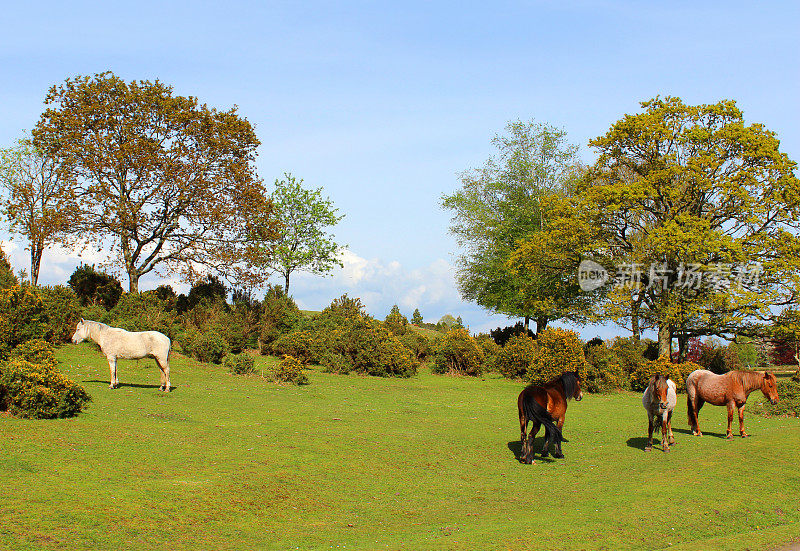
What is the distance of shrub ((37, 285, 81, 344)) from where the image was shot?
25109mm

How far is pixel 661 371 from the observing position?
92.3 ft

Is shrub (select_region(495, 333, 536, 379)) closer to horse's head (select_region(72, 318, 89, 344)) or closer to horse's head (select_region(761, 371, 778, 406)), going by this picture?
horse's head (select_region(761, 371, 778, 406))

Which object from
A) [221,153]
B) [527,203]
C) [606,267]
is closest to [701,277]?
[606,267]

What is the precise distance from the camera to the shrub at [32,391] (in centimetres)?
1291

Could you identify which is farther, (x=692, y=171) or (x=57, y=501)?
(x=692, y=171)

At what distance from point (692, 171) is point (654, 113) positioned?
4.08 meters

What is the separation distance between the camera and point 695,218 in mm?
30078

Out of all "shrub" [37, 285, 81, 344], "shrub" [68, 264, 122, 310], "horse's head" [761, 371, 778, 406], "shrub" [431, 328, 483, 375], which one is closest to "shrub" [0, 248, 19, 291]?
"shrub" [37, 285, 81, 344]

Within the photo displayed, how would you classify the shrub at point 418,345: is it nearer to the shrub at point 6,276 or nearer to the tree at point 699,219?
the tree at point 699,219

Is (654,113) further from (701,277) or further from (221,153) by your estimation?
(221,153)

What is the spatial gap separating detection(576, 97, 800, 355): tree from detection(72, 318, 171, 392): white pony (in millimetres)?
21881

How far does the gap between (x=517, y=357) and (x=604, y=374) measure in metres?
4.48

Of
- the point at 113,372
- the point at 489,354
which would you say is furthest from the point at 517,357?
the point at 113,372

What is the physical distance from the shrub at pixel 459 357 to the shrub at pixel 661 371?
24.5ft
